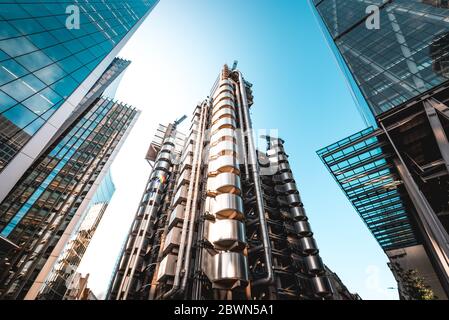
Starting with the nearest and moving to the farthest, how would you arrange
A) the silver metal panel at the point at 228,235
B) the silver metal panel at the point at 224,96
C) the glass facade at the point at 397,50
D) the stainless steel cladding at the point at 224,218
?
the stainless steel cladding at the point at 224,218, the silver metal panel at the point at 228,235, the glass facade at the point at 397,50, the silver metal panel at the point at 224,96

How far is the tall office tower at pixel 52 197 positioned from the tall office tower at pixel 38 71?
33.0 ft

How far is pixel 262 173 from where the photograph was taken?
104 feet

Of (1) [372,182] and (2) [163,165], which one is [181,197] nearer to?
(2) [163,165]

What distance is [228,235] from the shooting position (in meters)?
14.1

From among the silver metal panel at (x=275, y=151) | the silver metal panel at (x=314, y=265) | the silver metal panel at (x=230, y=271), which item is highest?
the silver metal panel at (x=275, y=151)

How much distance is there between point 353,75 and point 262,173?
66.9 ft

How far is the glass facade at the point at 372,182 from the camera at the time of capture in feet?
80.6

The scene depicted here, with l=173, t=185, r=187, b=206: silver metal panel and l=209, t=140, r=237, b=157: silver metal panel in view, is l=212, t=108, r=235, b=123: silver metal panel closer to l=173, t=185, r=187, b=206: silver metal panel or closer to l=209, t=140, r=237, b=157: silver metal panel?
l=209, t=140, r=237, b=157: silver metal panel

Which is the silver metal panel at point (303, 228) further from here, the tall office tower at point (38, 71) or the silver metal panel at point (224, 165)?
the tall office tower at point (38, 71)

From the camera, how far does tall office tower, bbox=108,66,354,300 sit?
13837 mm

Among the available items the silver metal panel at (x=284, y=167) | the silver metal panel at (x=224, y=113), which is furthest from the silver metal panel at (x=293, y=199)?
the silver metal panel at (x=224, y=113)

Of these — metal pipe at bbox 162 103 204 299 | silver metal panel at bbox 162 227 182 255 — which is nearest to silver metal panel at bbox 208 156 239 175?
metal pipe at bbox 162 103 204 299

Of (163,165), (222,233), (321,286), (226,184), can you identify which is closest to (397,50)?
(226,184)
